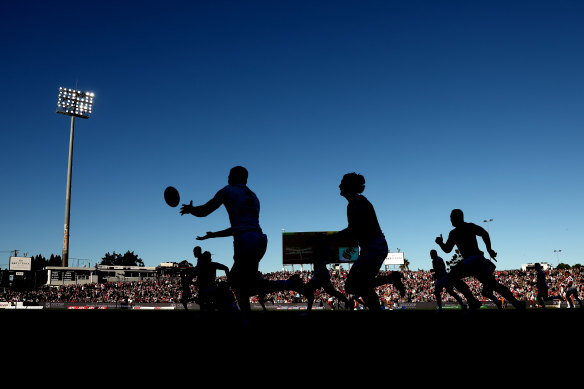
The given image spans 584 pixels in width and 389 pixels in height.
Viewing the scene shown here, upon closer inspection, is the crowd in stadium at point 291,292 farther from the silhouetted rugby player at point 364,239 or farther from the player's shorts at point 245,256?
the player's shorts at point 245,256

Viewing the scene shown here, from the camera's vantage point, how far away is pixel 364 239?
5.79m

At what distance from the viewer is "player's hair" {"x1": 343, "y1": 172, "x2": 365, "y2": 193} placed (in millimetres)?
5953

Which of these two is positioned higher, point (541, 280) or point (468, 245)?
point (468, 245)

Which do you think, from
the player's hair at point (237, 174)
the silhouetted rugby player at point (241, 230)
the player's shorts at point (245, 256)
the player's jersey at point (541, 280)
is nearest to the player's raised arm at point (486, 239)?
the silhouetted rugby player at point (241, 230)

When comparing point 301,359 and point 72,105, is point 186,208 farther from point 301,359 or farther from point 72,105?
point 72,105

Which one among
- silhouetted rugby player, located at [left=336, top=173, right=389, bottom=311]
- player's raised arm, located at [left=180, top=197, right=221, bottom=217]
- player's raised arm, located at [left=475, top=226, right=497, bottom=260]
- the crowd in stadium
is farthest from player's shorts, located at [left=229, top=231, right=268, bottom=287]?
the crowd in stadium

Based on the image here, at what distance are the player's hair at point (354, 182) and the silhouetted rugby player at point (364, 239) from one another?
0.02 meters

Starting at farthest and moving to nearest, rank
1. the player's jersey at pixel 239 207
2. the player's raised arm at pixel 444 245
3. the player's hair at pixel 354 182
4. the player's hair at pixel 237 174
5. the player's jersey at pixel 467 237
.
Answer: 1. the player's jersey at pixel 467 237
2. the player's raised arm at pixel 444 245
3. the player's hair at pixel 354 182
4. the player's hair at pixel 237 174
5. the player's jersey at pixel 239 207

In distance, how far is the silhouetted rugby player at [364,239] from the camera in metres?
5.74

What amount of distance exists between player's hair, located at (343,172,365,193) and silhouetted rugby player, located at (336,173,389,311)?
2 centimetres

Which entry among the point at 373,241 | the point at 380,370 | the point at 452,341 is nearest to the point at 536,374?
the point at 380,370

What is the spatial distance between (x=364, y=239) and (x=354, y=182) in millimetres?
836

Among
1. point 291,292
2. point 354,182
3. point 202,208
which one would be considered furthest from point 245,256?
point 291,292

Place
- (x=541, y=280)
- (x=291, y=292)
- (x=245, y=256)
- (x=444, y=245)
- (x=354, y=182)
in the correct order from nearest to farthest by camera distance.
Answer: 1. (x=245, y=256)
2. (x=354, y=182)
3. (x=444, y=245)
4. (x=541, y=280)
5. (x=291, y=292)
